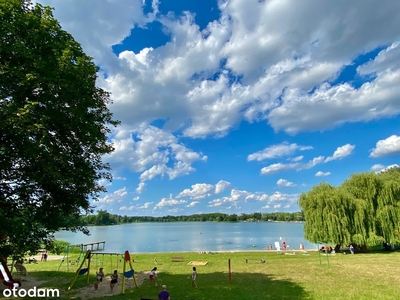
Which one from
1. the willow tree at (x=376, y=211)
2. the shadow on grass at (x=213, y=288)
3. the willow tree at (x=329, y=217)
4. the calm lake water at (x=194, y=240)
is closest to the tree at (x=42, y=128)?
the shadow on grass at (x=213, y=288)

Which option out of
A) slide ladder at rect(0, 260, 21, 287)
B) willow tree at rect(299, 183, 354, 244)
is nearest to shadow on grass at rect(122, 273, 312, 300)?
slide ladder at rect(0, 260, 21, 287)

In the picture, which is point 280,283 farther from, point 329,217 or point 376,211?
point 376,211

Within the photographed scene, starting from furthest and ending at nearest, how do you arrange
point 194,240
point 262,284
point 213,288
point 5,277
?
point 194,240
point 262,284
point 213,288
point 5,277

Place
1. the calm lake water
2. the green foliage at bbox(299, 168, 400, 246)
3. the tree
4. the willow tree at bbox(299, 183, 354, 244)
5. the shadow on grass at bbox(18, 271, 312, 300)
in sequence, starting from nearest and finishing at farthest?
the tree → the shadow on grass at bbox(18, 271, 312, 300) → the green foliage at bbox(299, 168, 400, 246) → the willow tree at bbox(299, 183, 354, 244) → the calm lake water

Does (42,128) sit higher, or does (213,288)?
(42,128)

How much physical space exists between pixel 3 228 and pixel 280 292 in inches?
511

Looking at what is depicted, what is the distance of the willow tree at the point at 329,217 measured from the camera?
3114cm

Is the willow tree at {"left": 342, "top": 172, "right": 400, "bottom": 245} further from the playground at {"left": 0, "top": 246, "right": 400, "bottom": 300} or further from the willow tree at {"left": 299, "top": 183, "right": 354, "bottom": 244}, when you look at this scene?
the playground at {"left": 0, "top": 246, "right": 400, "bottom": 300}

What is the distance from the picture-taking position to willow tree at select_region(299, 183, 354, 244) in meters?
31.1

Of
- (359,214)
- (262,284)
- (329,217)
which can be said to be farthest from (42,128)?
(359,214)

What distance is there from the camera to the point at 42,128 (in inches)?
400

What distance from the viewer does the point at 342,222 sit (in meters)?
31.1

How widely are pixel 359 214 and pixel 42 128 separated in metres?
32.5

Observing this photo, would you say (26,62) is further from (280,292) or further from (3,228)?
(280,292)
